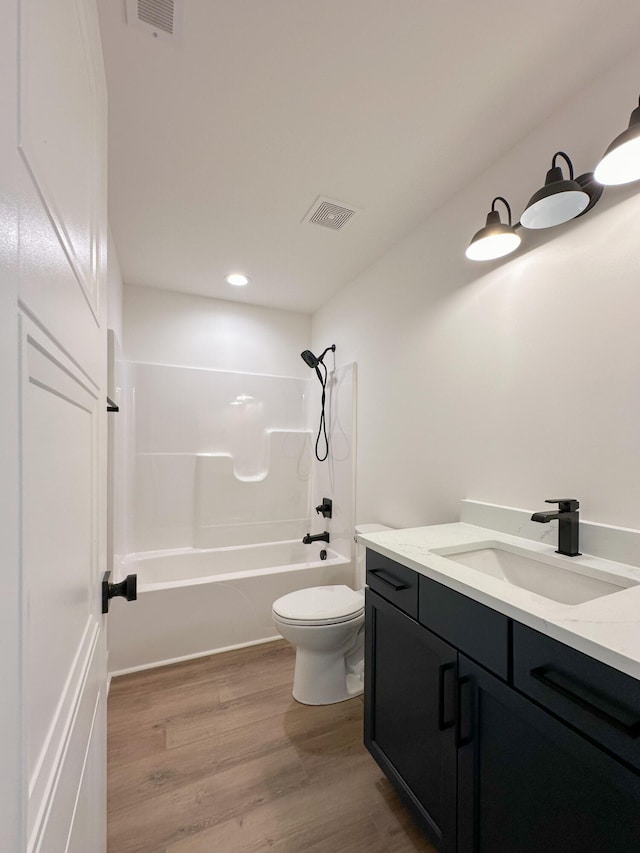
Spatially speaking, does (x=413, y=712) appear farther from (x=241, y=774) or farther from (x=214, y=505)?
(x=214, y=505)

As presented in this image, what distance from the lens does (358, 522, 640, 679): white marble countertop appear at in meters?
0.70

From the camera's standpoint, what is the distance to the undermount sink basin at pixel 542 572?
3.60ft

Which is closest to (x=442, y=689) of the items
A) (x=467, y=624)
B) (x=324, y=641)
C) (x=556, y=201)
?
(x=467, y=624)

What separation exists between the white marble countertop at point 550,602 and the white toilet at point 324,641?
2.11 ft

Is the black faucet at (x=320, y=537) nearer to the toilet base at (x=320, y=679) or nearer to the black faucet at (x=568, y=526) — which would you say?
the toilet base at (x=320, y=679)

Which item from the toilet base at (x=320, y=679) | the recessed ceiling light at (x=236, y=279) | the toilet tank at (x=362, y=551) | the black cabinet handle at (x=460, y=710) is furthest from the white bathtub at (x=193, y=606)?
the recessed ceiling light at (x=236, y=279)

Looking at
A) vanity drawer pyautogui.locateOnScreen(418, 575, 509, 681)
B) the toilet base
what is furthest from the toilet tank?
vanity drawer pyautogui.locateOnScreen(418, 575, 509, 681)

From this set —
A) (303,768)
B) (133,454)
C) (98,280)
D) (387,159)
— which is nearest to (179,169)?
(387,159)

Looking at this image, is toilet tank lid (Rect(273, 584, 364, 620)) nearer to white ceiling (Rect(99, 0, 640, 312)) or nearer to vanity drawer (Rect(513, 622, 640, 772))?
vanity drawer (Rect(513, 622, 640, 772))

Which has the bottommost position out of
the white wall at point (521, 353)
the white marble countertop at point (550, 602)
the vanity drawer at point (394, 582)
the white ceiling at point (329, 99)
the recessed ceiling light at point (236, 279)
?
the vanity drawer at point (394, 582)

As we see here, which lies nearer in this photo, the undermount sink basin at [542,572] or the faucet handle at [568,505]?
the undermount sink basin at [542,572]

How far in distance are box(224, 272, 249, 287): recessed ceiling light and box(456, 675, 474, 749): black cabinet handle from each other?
259 cm

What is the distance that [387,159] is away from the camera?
1578 millimetres

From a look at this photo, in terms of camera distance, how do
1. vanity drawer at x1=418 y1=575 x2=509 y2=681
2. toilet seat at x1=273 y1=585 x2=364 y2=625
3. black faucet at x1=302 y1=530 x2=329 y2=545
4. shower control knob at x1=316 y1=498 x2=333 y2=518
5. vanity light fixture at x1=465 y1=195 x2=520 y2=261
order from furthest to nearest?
shower control knob at x1=316 y1=498 x2=333 y2=518 < black faucet at x1=302 y1=530 x2=329 y2=545 < toilet seat at x1=273 y1=585 x2=364 y2=625 < vanity light fixture at x1=465 y1=195 x2=520 y2=261 < vanity drawer at x1=418 y1=575 x2=509 y2=681
